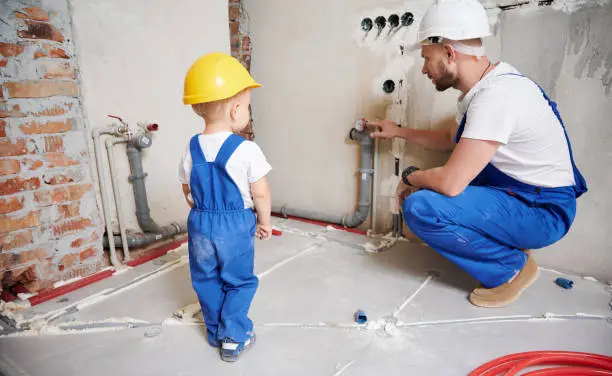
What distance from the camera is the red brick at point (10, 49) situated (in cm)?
158

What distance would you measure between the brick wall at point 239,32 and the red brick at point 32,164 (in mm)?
1542

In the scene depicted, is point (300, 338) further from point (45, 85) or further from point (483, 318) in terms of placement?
point (45, 85)

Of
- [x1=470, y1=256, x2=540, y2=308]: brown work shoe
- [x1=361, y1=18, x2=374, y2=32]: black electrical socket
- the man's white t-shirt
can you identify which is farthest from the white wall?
[x1=470, y1=256, x2=540, y2=308]: brown work shoe

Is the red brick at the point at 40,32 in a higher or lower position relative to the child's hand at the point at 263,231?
higher

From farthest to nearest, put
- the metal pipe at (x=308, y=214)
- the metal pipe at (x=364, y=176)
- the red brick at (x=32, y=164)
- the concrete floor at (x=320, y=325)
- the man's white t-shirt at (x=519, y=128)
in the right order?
1. the metal pipe at (x=308, y=214)
2. the metal pipe at (x=364, y=176)
3. the red brick at (x=32, y=164)
4. the man's white t-shirt at (x=519, y=128)
5. the concrete floor at (x=320, y=325)

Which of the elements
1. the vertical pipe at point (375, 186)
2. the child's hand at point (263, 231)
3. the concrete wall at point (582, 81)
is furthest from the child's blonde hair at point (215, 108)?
the concrete wall at point (582, 81)

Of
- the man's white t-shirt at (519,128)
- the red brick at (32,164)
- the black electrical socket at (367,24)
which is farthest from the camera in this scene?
the black electrical socket at (367,24)

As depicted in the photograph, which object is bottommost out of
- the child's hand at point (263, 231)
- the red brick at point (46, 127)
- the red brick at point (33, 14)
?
the child's hand at point (263, 231)

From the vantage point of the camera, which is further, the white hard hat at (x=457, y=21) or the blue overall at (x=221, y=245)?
the white hard hat at (x=457, y=21)

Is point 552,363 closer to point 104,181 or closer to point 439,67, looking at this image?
point 439,67

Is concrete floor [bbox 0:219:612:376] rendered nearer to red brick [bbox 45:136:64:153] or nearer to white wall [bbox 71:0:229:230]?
white wall [bbox 71:0:229:230]

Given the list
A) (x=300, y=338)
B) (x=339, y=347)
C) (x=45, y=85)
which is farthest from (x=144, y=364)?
(x=45, y=85)

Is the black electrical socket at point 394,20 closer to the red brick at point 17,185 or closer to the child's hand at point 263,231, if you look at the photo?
the child's hand at point 263,231

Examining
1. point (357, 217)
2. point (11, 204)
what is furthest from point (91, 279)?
point (357, 217)
